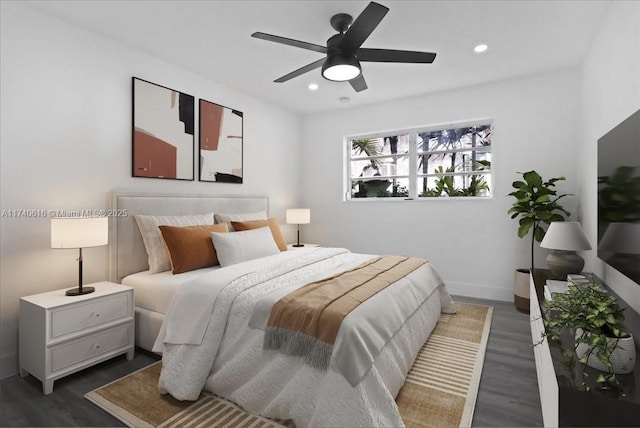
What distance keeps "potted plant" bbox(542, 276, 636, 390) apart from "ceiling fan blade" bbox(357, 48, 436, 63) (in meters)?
1.77

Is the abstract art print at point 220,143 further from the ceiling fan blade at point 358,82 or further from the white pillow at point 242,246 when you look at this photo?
the ceiling fan blade at point 358,82

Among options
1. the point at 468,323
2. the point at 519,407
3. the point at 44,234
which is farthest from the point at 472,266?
the point at 44,234

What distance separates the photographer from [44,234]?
2533mm

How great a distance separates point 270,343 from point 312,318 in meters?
0.29

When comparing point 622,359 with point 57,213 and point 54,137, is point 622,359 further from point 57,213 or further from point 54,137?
point 54,137

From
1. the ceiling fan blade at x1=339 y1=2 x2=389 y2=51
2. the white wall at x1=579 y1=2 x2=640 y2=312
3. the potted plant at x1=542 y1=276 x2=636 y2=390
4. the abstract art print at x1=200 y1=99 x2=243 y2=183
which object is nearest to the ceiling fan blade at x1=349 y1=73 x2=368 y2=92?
the ceiling fan blade at x1=339 y1=2 x2=389 y2=51

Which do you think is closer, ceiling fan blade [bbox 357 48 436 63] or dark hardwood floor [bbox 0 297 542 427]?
dark hardwood floor [bbox 0 297 542 427]

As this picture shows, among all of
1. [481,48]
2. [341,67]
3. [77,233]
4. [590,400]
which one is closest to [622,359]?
[590,400]

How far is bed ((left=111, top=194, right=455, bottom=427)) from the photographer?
1646mm

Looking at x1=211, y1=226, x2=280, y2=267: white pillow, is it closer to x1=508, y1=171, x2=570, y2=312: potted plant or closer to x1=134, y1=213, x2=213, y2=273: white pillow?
x1=134, y1=213, x2=213, y2=273: white pillow

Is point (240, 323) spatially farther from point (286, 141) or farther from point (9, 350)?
point (286, 141)

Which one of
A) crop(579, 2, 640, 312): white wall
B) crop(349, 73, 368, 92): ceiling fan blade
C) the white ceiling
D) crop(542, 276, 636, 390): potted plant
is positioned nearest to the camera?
crop(542, 276, 636, 390): potted plant

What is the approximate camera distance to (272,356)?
1.87 m

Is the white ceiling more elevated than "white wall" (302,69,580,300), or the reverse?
the white ceiling
